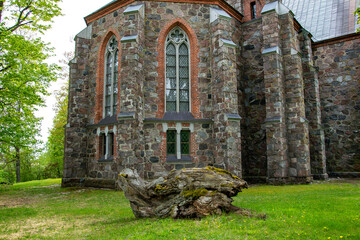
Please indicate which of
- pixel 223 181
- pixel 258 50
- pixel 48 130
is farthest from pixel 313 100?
pixel 48 130

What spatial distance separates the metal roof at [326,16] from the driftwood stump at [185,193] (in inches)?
652

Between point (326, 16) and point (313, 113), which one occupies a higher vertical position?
point (326, 16)

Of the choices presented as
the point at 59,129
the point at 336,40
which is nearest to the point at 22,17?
the point at 59,129

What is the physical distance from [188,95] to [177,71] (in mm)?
1235

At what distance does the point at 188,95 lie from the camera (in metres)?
13.1

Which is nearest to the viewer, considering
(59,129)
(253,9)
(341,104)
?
(341,104)

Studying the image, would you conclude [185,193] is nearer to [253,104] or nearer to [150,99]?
[150,99]

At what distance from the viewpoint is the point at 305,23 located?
20.7 metres

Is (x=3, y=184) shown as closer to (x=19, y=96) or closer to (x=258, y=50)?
(x=19, y=96)

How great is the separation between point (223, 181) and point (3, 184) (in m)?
17.8

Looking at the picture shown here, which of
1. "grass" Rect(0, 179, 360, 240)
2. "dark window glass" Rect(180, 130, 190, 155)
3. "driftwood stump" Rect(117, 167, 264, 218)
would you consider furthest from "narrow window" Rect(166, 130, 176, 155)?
"driftwood stump" Rect(117, 167, 264, 218)

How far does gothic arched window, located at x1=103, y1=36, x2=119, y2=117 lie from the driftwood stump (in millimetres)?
7825

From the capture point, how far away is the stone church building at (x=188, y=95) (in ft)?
39.3

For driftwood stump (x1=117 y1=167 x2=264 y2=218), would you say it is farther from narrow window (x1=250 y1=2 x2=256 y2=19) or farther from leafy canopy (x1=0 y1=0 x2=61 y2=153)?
narrow window (x1=250 y1=2 x2=256 y2=19)
